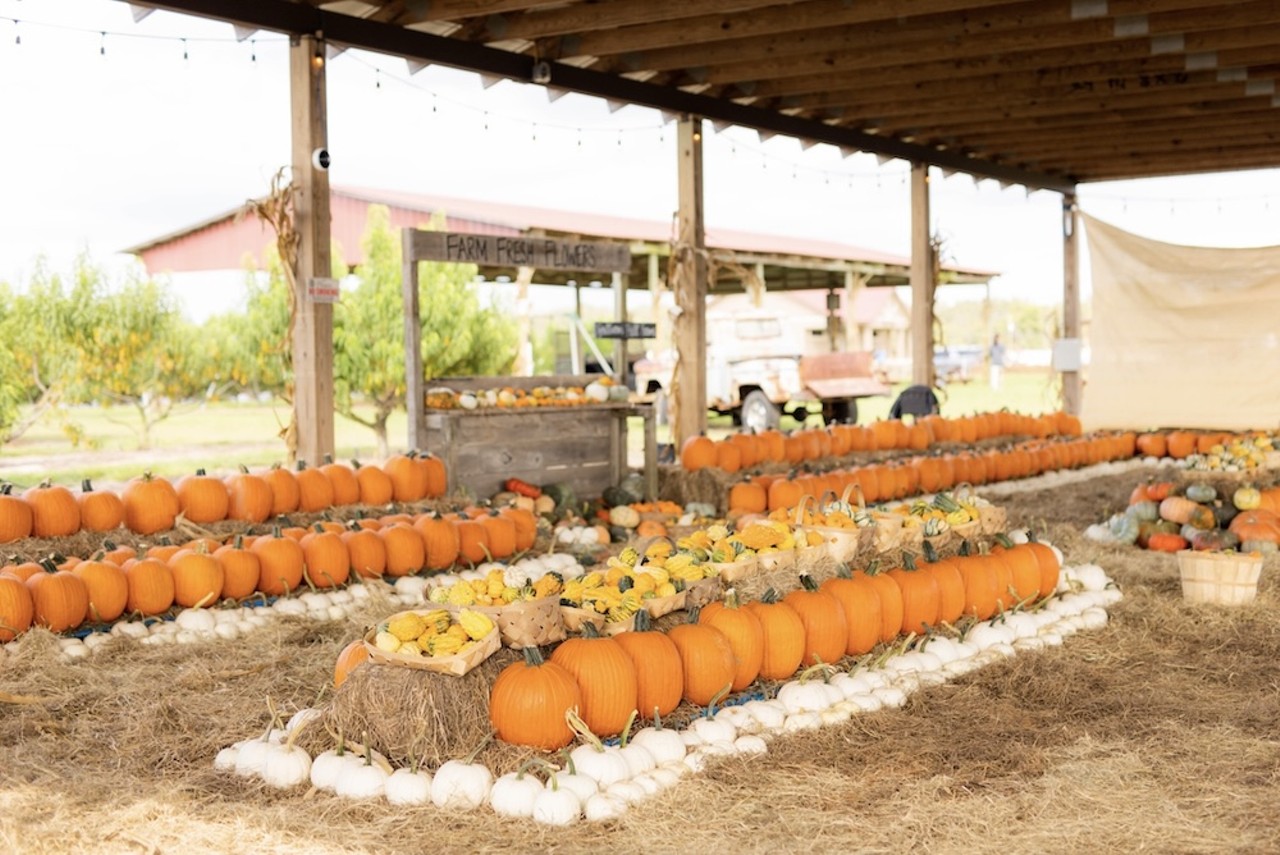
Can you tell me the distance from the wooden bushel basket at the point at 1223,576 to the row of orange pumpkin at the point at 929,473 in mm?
1778

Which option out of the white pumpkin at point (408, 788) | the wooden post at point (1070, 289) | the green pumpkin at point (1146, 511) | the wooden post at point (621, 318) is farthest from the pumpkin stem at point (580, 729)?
the wooden post at point (1070, 289)

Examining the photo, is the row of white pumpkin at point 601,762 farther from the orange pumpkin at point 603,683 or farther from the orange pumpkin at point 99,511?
the orange pumpkin at point 99,511

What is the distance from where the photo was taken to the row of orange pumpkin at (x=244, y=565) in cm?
462

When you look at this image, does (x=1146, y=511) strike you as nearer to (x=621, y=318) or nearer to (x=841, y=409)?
(x=621, y=318)

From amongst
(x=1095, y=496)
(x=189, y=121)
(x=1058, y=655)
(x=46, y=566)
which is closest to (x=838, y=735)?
(x=1058, y=655)

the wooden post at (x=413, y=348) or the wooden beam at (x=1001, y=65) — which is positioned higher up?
the wooden beam at (x=1001, y=65)

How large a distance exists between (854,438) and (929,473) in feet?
2.93

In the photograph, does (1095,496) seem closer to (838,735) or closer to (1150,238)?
(1150,238)

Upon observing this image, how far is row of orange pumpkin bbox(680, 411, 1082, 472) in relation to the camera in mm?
9070

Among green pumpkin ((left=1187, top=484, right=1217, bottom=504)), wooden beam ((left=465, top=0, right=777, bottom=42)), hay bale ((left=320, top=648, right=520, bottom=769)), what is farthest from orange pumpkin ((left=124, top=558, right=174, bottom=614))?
green pumpkin ((left=1187, top=484, right=1217, bottom=504))

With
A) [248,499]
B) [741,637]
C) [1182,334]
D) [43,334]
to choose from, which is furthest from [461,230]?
[741,637]

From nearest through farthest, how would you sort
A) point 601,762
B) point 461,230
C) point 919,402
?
point 601,762 < point 919,402 < point 461,230

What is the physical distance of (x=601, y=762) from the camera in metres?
3.16

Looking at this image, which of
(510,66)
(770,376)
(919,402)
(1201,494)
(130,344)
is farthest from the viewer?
(770,376)
